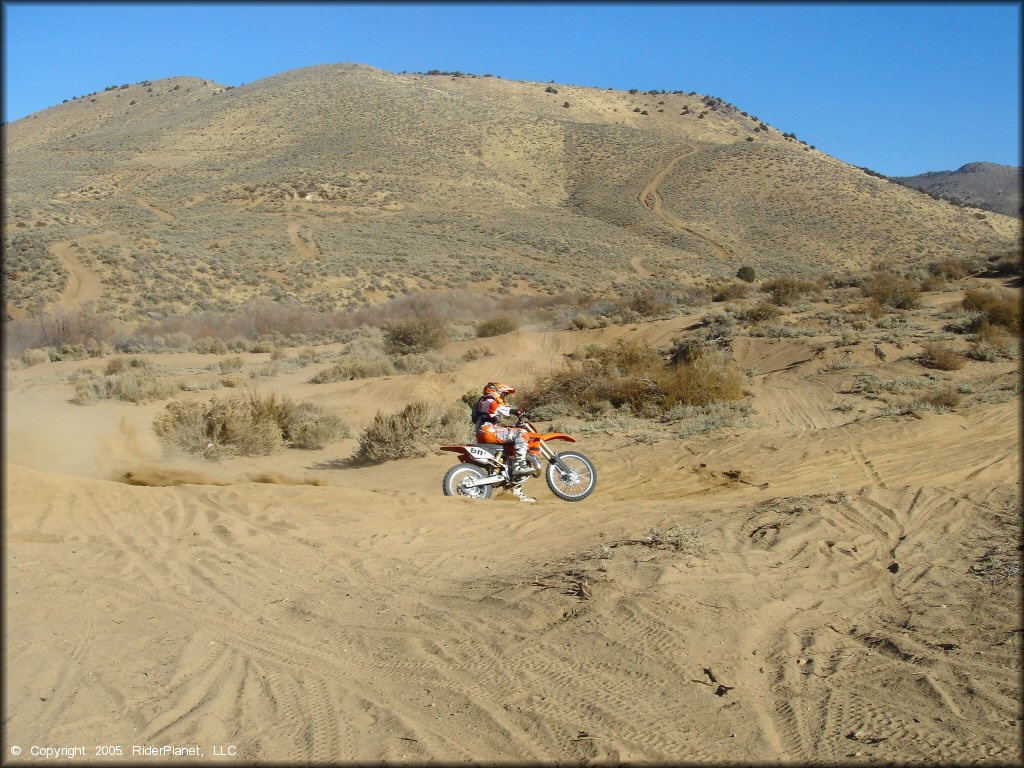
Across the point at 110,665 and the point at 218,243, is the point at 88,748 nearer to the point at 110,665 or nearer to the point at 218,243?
the point at 110,665

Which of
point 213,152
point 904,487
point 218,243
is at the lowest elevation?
point 904,487

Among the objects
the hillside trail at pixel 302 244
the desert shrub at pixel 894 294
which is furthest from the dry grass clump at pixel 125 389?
the hillside trail at pixel 302 244

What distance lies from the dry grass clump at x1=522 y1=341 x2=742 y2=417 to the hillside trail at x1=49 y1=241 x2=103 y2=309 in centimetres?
2945

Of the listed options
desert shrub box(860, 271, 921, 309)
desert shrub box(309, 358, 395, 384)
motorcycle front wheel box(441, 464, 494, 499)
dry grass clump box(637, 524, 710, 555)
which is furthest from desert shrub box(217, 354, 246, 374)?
desert shrub box(860, 271, 921, 309)

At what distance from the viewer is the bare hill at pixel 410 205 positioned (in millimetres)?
45719

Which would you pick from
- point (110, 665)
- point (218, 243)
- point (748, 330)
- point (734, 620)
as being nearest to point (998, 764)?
point (734, 620)

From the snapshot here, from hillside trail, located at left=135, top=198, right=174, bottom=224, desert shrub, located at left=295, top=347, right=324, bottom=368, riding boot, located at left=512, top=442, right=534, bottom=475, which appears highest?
hillside trail, located at left=135, top=198, right=174, bottom=224

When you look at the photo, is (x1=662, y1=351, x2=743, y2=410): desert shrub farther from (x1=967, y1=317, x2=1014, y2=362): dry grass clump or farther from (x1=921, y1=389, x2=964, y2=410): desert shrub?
(x1=967, y1=317, x2=1014, y2=362): dry grass clump

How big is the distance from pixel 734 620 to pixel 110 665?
4.52 metres

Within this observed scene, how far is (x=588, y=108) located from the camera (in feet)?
356

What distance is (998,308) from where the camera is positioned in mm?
18984

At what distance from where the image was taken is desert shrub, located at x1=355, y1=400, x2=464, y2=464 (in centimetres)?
1393

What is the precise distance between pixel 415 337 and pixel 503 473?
A: 16.3m

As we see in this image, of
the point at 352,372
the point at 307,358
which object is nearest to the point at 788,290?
the point at 352,372
